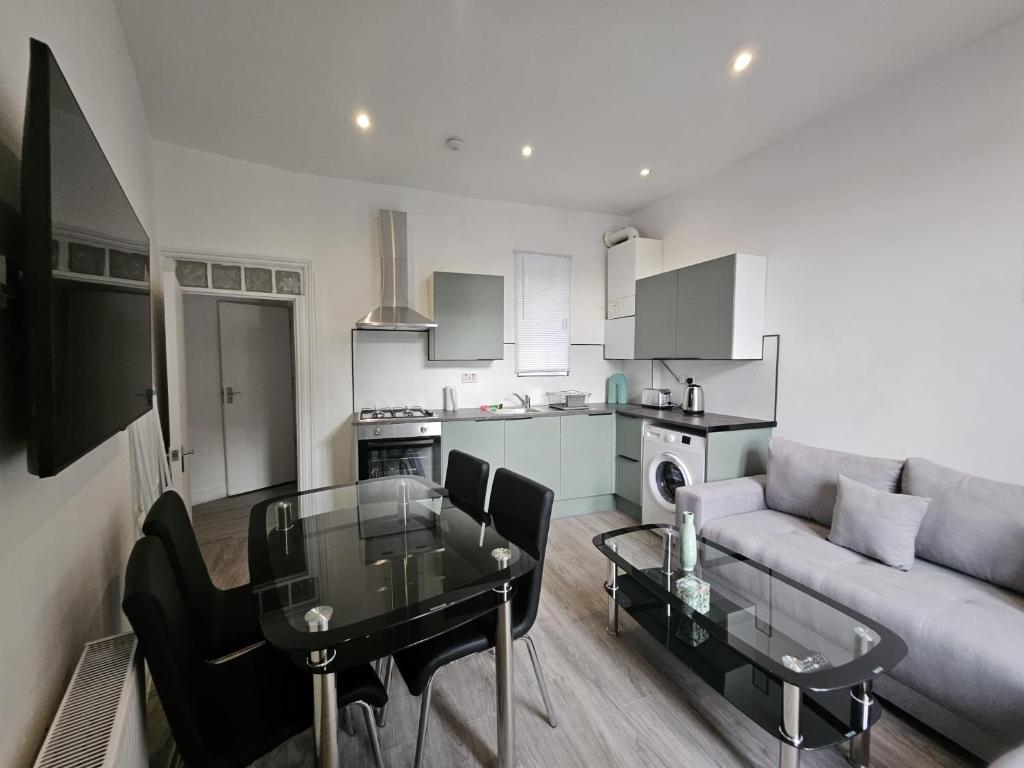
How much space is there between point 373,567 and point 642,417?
2614mm

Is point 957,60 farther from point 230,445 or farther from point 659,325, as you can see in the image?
point 230,445

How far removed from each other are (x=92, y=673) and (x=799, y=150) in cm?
417

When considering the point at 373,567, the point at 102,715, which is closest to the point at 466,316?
the point at 373,567

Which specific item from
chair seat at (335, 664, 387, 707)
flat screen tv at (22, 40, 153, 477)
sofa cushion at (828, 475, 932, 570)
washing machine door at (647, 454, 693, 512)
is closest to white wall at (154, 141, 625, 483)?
washing machine door at (647, 454, 693, 512)

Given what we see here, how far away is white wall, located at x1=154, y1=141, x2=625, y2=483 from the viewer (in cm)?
307

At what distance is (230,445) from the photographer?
170 inches

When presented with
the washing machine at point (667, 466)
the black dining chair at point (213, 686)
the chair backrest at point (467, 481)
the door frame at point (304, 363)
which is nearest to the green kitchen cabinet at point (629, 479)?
the washing machine at point (667, 466)

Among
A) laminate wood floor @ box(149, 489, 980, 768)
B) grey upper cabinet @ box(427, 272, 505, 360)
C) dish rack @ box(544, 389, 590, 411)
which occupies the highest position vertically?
grey upper cabinet @ box(427, 272, 505, 360)

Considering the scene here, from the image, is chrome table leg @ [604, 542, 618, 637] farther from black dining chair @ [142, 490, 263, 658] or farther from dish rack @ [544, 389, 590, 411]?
dish rack @ [544, 389, 590, 411]

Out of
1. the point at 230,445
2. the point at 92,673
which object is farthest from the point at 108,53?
the point at 230,445

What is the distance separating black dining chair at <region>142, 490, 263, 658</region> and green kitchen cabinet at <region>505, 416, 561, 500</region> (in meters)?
2.16

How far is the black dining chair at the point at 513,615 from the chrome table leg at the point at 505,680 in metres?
0.11

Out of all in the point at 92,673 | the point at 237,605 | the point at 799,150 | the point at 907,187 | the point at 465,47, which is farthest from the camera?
the point at 799,150

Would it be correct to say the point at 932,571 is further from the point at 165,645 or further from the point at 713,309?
the point at 165,645
